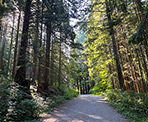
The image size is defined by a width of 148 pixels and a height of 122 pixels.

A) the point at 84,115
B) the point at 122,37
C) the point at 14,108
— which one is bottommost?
the point at 84,115

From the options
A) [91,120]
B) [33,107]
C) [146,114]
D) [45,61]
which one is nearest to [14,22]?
[45,61]

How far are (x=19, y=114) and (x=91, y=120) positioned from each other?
291cm

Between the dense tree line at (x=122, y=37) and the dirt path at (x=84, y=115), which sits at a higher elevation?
the dense tree line at (x=122, y=37)

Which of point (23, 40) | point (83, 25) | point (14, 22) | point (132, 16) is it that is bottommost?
point (23, 40)

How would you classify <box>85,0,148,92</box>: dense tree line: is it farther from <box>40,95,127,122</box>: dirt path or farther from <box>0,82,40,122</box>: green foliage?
<box>0,82,40,122</box>: green foliage

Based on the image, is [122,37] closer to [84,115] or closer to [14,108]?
[84,115]

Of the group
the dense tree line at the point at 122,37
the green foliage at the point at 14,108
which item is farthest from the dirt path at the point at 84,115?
the dense tree line at the point at 122,37

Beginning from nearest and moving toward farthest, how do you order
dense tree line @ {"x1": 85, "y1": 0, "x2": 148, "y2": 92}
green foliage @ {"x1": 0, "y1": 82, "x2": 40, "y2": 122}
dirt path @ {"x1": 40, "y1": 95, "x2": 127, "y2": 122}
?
green foliage @ {"x1": 0, "y1": 82, "x2": 40, "y2": 122} → dirt path @ {"x1": 40, "y1": 95, "x2": 127, "y2": 122} → dense tree line @ {"x1": 85, "y1": 0, "x2": 148, "y2": 92}

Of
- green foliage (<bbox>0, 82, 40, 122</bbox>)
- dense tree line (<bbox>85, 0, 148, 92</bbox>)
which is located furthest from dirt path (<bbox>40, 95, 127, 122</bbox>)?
dense tree line (<bbox>85, 0, 148, 92</bbox>)

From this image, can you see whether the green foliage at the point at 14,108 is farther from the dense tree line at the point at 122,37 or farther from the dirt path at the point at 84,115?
the dense tree line at the point at 122,37

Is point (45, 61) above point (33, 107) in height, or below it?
above

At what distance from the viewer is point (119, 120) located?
14.9 ft

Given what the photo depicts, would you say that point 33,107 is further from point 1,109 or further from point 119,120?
point 119,120

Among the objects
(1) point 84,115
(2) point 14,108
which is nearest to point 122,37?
(1) point 84,115
